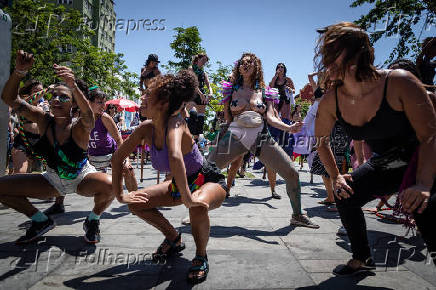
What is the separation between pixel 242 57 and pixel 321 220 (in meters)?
2.63

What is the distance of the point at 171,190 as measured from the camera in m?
2.60

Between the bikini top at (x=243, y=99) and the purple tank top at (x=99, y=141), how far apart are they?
2064 millimetres

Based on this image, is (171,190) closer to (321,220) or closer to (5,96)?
(5,96)

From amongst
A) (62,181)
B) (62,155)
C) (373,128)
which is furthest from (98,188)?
(373,128)

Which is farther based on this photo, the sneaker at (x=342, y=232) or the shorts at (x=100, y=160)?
the shorts at (x=100, y=160)

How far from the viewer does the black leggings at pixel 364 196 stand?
2.07 m

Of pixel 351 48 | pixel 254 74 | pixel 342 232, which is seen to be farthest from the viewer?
pixel 254 74

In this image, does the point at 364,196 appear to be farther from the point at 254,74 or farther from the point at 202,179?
the point at 254,74

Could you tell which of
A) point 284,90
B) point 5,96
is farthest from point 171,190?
point 284,90

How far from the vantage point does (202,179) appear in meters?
2.59

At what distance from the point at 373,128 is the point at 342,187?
489 mm

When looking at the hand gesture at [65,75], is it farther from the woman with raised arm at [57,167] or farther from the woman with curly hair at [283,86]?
the woman with curly hair at [283,86]

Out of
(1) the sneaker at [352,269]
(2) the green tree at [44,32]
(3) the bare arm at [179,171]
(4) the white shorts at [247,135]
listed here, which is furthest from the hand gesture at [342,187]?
(2) the green tree at [44,32]

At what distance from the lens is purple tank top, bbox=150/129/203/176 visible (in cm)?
248
